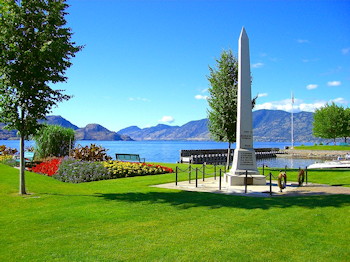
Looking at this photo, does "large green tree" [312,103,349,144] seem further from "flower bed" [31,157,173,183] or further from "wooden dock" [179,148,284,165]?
"flower bed" [31,157,173,183]

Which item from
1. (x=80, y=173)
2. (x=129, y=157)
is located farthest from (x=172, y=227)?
(x=129, y=157)

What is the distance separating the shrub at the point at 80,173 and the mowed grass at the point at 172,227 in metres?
5.41

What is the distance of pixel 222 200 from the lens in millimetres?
11031

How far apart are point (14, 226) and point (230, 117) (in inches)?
649

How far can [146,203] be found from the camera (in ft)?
34.2

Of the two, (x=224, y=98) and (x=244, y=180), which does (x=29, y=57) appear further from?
(x=224, y=98)

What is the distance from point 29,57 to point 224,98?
13.7m

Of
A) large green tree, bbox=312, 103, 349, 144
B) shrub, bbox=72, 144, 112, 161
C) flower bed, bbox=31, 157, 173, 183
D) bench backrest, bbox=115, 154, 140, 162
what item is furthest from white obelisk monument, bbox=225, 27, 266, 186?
large green tree, bbox=312, 103, 349, 144

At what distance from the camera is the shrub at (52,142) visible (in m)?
26.0

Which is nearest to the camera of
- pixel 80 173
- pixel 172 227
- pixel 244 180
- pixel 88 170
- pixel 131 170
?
pixel 172 227

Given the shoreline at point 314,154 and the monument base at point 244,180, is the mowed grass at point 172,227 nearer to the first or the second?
the monument base at point 244,180

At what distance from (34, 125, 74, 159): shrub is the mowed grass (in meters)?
14.9

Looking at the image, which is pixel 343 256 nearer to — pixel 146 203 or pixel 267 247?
pixel 267 247

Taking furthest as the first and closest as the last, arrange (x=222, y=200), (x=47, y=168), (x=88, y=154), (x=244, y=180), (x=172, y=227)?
(x=88, y=154), (x=47, y=168), (x=244, y=180), (x=222, y=200), (x=172, y=227)
